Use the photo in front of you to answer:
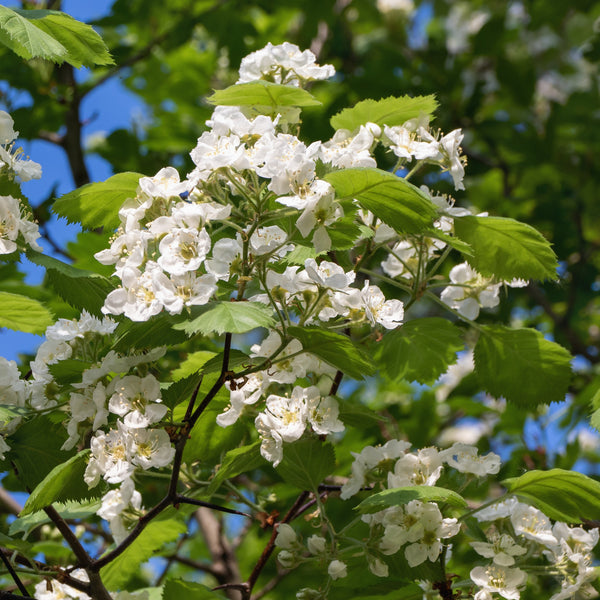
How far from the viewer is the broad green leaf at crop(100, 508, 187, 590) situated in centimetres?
216

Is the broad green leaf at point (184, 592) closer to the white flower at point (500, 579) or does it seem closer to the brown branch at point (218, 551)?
the white flower at point (500, 579)

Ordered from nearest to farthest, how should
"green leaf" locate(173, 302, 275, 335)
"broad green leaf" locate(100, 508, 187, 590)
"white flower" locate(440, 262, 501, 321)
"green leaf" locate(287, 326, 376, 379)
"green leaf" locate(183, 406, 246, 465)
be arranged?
"green leaf" locate(173, 302, 275, 335) < "green leaf" locate(287, 326, 376, 379) < "green leaf" locate(183, 406, 246, 465) < "broad green leaf" locate(100, 508, 187, 590) < "white flower" locate(440, 262, 501, 321)

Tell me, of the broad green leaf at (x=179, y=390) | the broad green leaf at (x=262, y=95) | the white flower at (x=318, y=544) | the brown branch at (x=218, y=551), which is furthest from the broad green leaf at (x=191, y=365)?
the brown branch at (x=218, y=551)

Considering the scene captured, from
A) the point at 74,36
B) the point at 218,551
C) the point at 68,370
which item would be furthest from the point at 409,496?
the point at 218,551

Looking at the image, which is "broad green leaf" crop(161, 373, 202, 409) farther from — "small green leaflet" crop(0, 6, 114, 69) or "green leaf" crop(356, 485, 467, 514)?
"small green leaflet" crop(0, 6, 114, 69)

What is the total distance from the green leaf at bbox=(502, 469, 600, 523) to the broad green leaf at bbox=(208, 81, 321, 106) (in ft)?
3.34

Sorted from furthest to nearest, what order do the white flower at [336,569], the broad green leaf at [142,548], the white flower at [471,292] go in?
the white flower at [471,292] → the broad green leaf at [142,548] → the white flower at [336,569]

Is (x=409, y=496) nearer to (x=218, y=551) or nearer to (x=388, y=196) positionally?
(x=388, y=196)

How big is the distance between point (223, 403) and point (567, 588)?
942 millimetres

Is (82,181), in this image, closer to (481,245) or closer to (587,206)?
(481,245)

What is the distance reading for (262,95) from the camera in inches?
72.3

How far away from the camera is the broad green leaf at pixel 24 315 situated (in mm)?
2031

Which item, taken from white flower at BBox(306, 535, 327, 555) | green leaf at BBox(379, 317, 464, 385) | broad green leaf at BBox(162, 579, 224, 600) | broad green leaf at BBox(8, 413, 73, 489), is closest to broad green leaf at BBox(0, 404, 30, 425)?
broad green leaf at BBox(8, 413, 73, 489)

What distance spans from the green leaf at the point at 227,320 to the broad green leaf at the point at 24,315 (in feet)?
2.52
